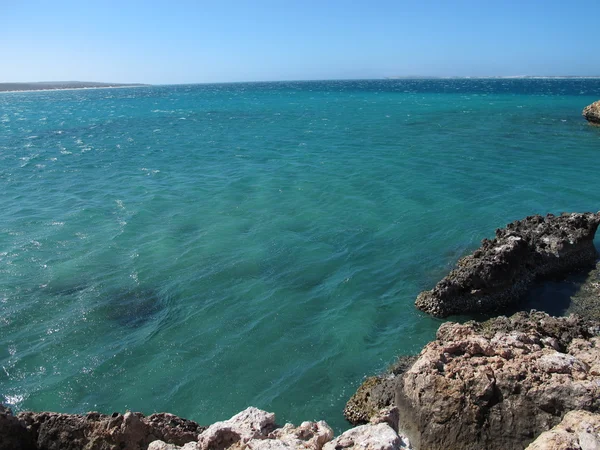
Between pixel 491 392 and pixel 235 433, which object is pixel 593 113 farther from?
pixel 235 433

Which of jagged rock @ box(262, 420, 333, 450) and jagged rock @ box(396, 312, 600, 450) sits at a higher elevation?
jagged rock @ box(262, 420, 333, 450)

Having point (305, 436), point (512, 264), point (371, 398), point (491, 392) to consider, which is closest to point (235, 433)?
point (305, 436)

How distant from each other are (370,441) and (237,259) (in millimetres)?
13503

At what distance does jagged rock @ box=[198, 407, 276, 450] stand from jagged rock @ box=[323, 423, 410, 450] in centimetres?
120

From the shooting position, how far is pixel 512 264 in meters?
15.7

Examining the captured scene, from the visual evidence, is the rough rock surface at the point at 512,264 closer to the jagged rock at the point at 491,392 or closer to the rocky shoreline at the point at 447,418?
the rocky shoreline at the point at 447,418

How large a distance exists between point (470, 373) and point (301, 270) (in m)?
10.2

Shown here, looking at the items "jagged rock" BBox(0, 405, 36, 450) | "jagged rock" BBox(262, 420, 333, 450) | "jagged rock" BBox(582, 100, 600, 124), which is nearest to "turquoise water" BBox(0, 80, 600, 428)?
"jagged rock" BBox(0, 405, 36, 450)

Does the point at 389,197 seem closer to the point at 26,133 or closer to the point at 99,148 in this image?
the point at 99,148

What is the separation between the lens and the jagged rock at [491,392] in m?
7.88

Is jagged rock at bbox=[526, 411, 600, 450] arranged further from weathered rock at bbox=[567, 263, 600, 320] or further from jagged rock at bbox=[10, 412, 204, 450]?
weathered rock at bbox=[567, 263, 600, 320]

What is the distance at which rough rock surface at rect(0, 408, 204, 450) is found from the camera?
7898mm

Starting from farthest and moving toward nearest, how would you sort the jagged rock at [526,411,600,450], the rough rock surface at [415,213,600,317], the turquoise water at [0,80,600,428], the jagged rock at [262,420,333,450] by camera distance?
1. the rough rock surface at [415,213,600,317]
2. the turquoise water at [0,80,600,428]
3. the jagged rock at [262,420,333,450]
4. the jagged rock at [526,411,600,450]

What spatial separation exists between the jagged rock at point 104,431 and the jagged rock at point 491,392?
4.10 m
